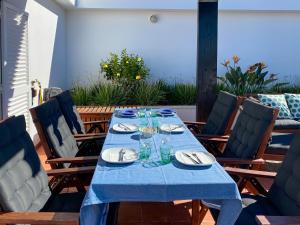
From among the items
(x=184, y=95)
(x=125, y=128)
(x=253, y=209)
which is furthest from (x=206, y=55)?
(x=253, y=209)

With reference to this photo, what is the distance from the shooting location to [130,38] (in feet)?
29.2

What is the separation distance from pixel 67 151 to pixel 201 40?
3.04 meters

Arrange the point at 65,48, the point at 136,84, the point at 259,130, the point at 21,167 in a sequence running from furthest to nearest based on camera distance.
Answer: the point at 65,48 < the point at 136,84 < the point at 259,130 < the point at 21,167

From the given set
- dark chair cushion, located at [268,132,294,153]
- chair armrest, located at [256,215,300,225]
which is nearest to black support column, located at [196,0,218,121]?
dark chair cushion, located at [268,132,294,153]

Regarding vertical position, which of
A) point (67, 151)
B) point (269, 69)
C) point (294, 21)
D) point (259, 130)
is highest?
point (294, 21)

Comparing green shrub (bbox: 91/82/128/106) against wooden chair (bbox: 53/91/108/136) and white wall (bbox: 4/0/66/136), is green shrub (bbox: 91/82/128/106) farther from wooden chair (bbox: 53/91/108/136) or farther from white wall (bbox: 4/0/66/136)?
wooden chair (bbox: 53/91/108/136)

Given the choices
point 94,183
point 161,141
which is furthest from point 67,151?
point 94,183

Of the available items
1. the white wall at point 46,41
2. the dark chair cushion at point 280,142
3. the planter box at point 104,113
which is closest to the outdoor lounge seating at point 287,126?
the dark chair cushion at point 280,142

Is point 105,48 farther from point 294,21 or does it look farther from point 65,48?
point 294,21

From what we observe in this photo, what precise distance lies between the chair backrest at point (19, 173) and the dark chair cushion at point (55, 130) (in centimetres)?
50

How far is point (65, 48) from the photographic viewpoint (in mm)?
8750

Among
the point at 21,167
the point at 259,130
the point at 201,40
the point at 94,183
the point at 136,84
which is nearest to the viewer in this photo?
the point at 94,183

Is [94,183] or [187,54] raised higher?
[187,54]

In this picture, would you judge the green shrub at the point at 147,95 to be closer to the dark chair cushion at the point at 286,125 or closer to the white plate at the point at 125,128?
the dark chair cushion at the point at 286,125
